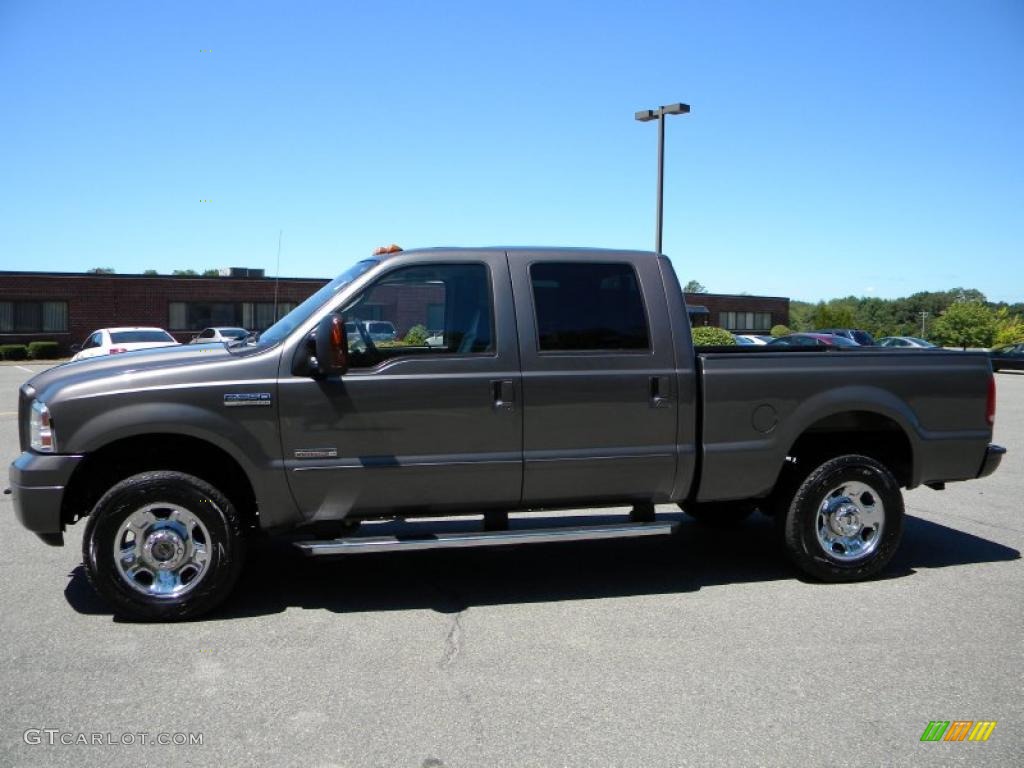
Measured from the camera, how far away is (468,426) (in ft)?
16.5

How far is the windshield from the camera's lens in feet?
16.7

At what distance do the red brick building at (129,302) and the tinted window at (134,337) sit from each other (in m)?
20.5

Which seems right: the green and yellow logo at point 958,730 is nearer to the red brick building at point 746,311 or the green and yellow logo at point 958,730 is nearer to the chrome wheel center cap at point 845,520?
the chrome wheel center cap at point 845,520

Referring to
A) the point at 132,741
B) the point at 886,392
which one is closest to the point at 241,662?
the point at 132,741

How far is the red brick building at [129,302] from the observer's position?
42375mm

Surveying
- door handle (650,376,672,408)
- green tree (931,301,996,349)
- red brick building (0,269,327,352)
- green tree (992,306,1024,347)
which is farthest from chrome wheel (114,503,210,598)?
green tree (931,301,996,349)

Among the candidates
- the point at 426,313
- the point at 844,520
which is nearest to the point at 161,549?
the point at 426,313

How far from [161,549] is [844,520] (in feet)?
13.9

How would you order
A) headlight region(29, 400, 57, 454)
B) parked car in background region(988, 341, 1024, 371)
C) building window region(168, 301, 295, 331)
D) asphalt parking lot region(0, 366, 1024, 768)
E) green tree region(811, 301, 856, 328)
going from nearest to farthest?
asphalt parking lot region(0, 366, 1024, 768) < headlight region(29, 400, 57, 454) < parked car in background region(988, 341, 1024, 371) < building window region(168, 301, 295, 331) < green tree region(811, 301, 856, 328)

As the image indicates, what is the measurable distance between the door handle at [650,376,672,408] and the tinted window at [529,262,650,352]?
0.75 feet

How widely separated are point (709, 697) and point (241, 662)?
7.48ft

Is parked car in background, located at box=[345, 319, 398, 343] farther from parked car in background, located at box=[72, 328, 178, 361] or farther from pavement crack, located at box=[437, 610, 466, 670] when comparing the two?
parked car in background, located at box=[72, 328, 178, 361]

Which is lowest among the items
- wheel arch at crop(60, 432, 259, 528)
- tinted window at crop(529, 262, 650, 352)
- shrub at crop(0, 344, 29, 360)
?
shrub at crop(0, 344, 29, 360)

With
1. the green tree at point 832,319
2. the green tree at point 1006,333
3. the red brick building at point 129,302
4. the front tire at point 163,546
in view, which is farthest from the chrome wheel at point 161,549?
the green tree at point 1006,333
